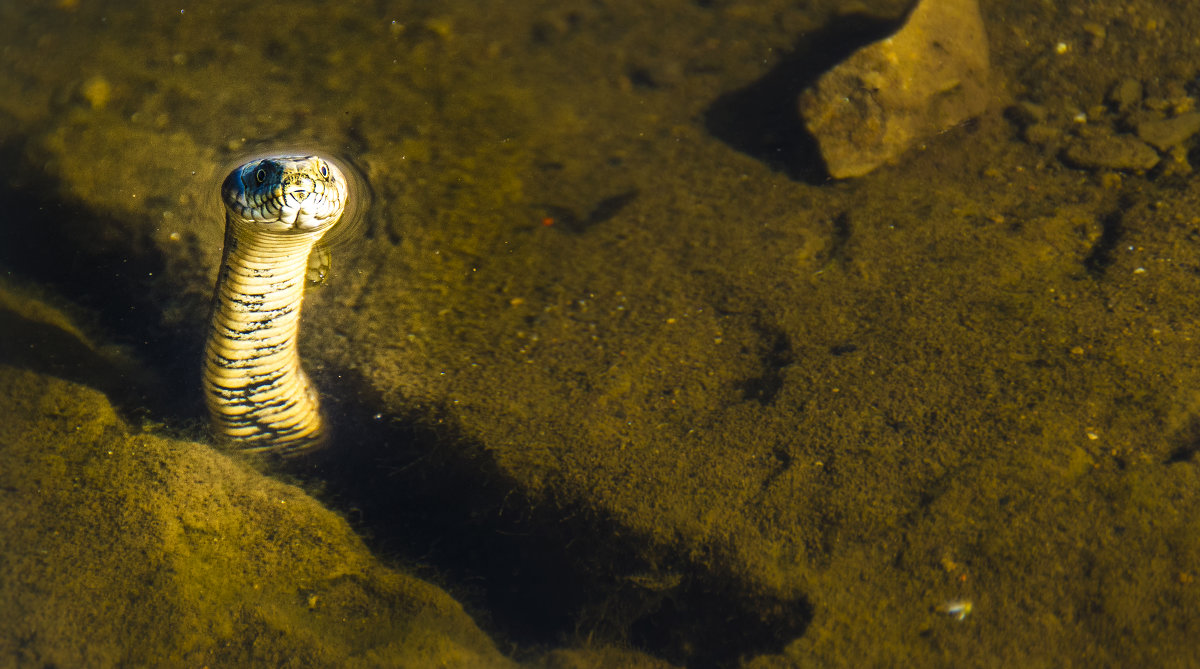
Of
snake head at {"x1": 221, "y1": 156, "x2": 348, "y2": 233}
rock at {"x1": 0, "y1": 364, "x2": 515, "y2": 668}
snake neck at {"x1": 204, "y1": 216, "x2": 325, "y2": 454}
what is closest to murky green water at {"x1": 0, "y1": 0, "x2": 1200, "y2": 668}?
rock at {"x1": 0, "y1": 364, "x2": 515, "y2": 668}

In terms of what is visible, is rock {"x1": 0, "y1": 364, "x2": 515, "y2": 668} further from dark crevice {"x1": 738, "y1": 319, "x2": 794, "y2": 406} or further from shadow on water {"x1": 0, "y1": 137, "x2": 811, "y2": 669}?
dark crevice {"x1": 738, "y1": 319, "x2": 794, "y2": 406}

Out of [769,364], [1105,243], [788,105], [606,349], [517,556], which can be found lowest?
[517,556]

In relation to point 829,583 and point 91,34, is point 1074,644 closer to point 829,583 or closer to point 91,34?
point 829,583

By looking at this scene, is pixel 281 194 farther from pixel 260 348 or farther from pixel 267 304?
pixel 260 348

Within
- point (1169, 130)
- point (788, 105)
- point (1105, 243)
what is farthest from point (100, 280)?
point (1169, 130)

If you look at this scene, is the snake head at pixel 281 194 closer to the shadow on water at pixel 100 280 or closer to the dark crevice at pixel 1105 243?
the shadow on water at pixel 100 280

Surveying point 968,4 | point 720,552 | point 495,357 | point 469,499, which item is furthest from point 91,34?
point 968,4
